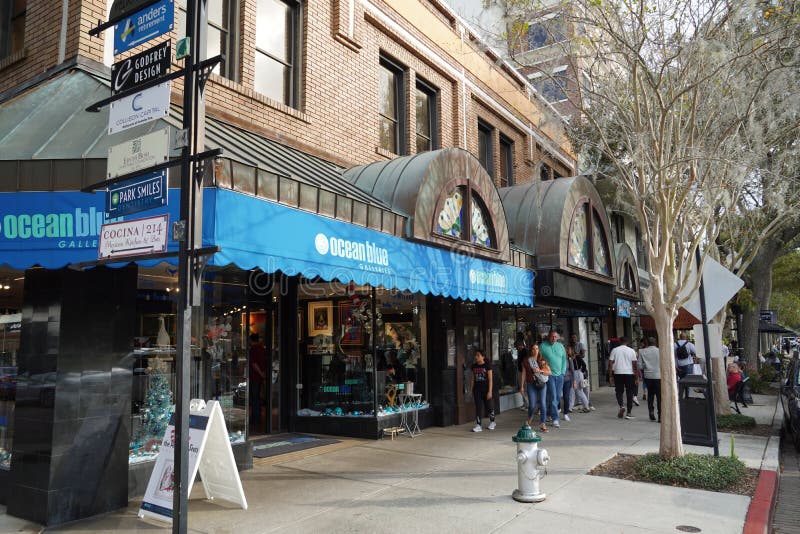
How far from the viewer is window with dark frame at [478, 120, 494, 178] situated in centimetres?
1631

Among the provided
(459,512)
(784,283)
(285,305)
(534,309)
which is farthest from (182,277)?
(784,283)

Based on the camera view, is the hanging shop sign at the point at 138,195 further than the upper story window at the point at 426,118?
No

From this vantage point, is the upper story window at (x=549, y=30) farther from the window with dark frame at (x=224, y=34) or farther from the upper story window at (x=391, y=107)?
the window with dark frame at (x=224, y=34)

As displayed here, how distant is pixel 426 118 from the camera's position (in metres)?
13.9

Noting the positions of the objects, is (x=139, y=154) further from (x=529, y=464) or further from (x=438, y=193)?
(x=438, y=193)

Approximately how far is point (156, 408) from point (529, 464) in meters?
4.56

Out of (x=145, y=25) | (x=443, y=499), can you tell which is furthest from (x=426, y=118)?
(x=145, y=25)

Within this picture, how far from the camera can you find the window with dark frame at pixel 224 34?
8883 millimetres

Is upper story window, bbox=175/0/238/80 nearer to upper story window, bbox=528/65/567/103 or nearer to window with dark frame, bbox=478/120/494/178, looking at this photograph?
upper story window, bbox=528/65/567/103

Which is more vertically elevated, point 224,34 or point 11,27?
point 224,34

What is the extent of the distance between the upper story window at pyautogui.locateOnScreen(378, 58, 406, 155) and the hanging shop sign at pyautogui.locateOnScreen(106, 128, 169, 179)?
8.10 m

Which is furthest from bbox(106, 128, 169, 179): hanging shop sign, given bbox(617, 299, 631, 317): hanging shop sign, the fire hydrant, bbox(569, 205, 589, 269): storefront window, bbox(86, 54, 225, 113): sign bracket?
bbox(617, 299, 631, 317): hanging shop sign

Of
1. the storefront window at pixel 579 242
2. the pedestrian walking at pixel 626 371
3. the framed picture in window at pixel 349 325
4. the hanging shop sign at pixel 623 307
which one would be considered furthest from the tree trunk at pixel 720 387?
the framed picture in window at pixel 349 325

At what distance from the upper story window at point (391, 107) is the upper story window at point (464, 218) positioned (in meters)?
3.02
